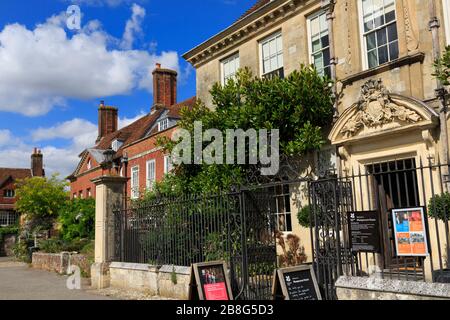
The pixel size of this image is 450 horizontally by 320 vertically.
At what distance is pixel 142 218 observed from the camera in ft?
38.2

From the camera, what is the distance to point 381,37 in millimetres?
11156

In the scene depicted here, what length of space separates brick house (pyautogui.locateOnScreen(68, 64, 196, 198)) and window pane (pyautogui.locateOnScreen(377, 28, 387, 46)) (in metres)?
7.70

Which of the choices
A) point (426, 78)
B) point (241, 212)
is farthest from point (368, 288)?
point (426, 78)

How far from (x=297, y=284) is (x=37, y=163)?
51.5 m

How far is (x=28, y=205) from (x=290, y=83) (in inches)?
1170

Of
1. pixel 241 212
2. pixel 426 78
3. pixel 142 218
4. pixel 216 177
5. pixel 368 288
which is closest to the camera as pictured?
pixel 368 288

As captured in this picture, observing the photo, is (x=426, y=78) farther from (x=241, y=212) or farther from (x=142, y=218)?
(x=142, y=218)

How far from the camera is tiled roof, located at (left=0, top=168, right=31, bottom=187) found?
181ft

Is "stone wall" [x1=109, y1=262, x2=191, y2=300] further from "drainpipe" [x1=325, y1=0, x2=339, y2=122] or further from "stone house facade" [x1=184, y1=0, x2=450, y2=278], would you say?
"drainpipe" [x1=325, y1=0, x2=339, y2=122]

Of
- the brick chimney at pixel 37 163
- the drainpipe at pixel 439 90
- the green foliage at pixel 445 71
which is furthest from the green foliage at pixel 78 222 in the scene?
the brick chimney at pixel 37 163

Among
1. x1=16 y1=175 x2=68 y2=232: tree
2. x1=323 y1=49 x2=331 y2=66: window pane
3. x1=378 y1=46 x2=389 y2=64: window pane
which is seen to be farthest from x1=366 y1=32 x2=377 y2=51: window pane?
x1=16 y1=175 x2=68 y2=232: tree

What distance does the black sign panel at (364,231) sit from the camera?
666 centimetres

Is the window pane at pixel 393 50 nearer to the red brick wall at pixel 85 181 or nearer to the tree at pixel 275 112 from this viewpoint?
the tree at pixel 275 112
